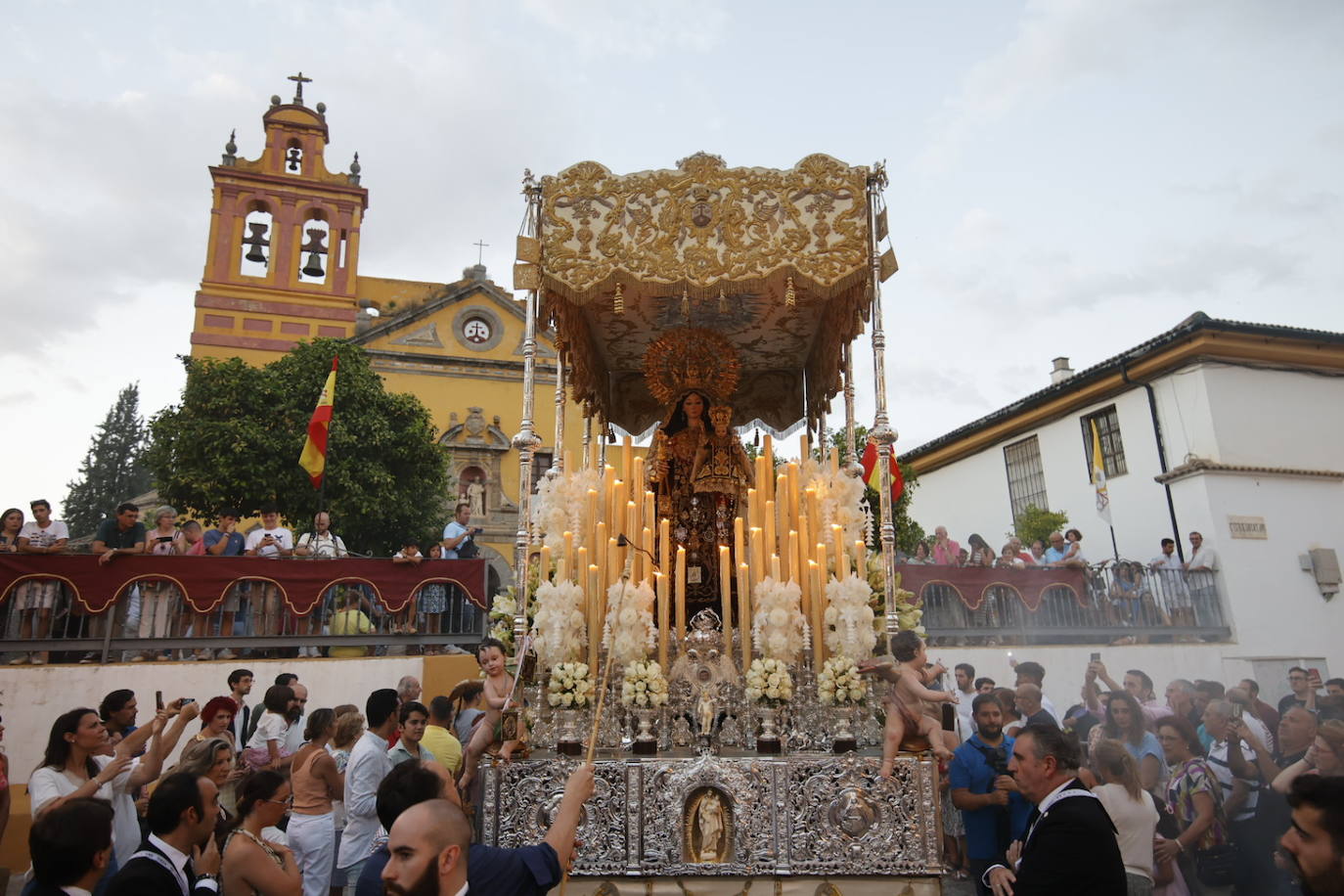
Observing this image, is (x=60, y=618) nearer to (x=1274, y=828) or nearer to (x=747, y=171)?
(x=747, y=171)

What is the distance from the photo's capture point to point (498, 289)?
93.8ft

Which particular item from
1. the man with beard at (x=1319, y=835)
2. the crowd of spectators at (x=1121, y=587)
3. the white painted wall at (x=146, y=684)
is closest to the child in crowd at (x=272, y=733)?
the white painted wall at (x=146, y=684)

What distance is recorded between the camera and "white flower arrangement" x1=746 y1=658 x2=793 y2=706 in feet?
16.3

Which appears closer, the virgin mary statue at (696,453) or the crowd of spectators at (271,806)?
the crowd of spectators at (271,806)

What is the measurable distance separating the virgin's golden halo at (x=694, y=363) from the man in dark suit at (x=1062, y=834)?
443 cm

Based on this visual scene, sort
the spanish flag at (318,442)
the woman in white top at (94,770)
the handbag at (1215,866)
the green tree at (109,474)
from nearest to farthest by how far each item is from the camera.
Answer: the woman in white top at (94,770)
the handbag at (1215,866)
the spanish flag at (318,442)
the green tree at (109,474)

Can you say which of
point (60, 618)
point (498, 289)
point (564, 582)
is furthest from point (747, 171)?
point (498, 289)

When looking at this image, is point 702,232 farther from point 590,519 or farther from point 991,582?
point 991,582

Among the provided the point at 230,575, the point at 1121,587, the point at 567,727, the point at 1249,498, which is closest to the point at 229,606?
the point at 230,575

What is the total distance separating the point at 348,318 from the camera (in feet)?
84.5

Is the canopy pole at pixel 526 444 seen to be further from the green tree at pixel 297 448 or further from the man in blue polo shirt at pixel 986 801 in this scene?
the green tree at pixel 297 448

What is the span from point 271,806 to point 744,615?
287 centimetres

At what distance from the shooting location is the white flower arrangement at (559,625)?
5.18 metres

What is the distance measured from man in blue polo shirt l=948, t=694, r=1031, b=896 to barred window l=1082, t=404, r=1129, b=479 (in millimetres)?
12297
